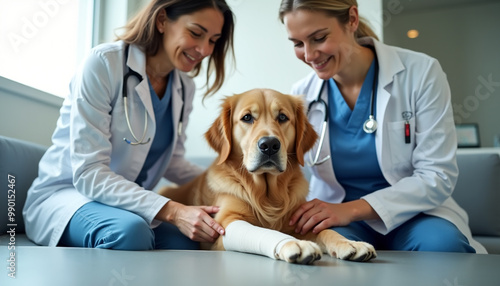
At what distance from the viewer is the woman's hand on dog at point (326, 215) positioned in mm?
1438

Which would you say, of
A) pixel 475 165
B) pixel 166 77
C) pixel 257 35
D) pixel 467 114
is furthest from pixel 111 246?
pixel 467 114

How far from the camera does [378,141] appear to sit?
5.57 ft

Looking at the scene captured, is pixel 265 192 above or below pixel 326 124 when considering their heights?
below

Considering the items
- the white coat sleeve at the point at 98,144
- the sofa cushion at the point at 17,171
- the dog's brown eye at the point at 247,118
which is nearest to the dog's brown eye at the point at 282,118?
the dog's brown eye at the point at 247,118

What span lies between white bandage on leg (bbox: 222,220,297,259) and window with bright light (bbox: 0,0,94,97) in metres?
1.68

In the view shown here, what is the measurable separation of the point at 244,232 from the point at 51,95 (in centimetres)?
195

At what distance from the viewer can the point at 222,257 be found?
1.17 metres

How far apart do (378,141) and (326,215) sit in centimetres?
46

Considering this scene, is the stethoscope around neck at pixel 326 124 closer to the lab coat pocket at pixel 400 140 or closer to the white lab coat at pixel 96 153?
the lab coat pocket at pixel 400 140

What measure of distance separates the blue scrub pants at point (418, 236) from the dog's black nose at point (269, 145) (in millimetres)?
411

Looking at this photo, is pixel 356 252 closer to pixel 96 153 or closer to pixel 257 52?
pixel 96 153

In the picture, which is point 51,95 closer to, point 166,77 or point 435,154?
point 166,77

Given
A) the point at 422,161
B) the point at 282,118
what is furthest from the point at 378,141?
the point at 282,118

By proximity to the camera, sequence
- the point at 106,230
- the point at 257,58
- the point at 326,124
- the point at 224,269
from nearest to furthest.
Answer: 1. the point at 224,269
2. the point at 106,230
3. the point at 326,124
4. the point at 257,58
